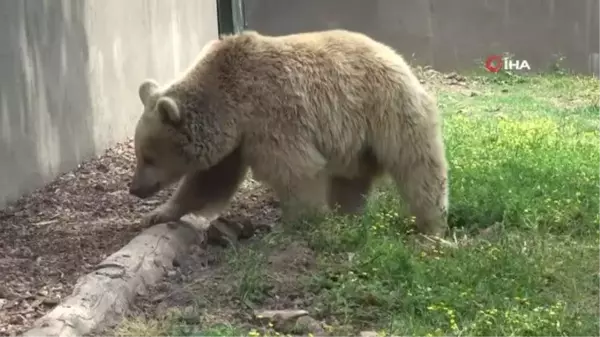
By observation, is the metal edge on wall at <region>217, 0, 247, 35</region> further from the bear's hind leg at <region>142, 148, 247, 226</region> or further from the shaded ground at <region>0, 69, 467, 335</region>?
the bear's hind leg at <region>142, 148, 247, 226</region>

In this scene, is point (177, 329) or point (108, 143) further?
point (108, 143)

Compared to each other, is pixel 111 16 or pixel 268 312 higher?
pixel 111 16

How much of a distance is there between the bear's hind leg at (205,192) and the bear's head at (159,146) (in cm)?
14

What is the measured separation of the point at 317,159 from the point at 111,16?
4.34 metres

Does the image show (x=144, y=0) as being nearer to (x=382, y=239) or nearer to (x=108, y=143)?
(x=108, y=143)

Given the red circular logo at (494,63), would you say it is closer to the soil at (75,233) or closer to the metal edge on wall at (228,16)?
the metal edge on wall at (228,16)

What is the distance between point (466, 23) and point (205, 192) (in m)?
11.7

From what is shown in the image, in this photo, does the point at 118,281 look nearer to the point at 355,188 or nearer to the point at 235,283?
the point at 235,283

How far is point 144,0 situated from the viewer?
446 inches

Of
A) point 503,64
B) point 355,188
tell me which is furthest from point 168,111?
point 503,64

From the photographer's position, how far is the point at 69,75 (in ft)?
29.1

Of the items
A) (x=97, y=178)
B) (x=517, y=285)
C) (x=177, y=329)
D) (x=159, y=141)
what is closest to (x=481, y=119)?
(x=97, y=178)

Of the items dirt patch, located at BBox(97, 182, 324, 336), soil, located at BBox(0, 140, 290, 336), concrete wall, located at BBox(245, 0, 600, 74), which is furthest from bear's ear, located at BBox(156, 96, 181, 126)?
concrete wall, located at BBox(245, 0, 600, 74)

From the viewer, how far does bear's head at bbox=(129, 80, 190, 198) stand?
21.7 ft
